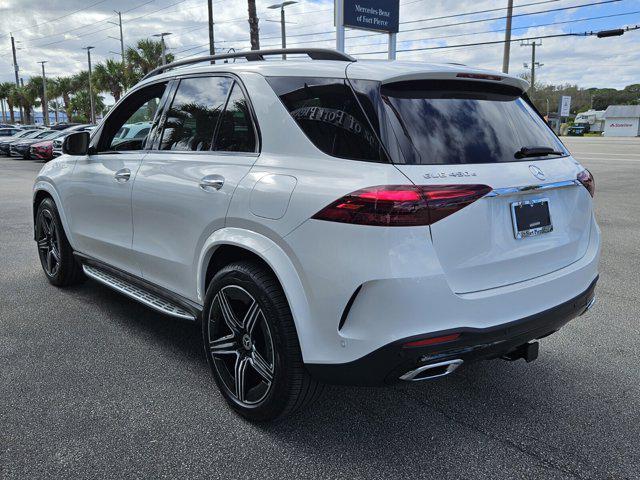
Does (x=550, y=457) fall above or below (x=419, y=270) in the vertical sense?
below

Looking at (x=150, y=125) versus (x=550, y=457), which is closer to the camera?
(x=550, y=457)

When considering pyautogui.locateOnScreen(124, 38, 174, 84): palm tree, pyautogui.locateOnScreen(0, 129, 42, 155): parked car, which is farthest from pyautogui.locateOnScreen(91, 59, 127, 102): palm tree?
pyautogui.locateOnScreen(0, 129, 42, 155): parked car

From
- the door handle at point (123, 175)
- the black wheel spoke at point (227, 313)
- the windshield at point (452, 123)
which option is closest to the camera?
the windshield at point (452, 123)

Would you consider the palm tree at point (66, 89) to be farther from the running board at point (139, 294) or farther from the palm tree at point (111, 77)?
the running board at point (139, 294)

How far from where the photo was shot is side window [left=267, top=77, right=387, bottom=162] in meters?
2.35

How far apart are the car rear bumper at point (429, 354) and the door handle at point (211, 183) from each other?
1054 millimetres

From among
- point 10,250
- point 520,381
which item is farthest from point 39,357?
point 10,250

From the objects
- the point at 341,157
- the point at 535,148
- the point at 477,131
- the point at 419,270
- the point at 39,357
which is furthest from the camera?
the point at 39,357

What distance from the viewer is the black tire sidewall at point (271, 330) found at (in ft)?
8.11

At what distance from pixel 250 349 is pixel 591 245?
188 cm

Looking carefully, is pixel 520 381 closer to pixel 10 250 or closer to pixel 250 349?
pixel 250 349

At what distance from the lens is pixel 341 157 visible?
7.85 feet

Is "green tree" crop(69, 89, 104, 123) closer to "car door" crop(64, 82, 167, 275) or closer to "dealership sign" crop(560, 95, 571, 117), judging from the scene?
"dealership sign" crop(560, 95, 571, 117)

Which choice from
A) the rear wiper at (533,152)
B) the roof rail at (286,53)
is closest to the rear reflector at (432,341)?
the rear wiper at (533,152)
